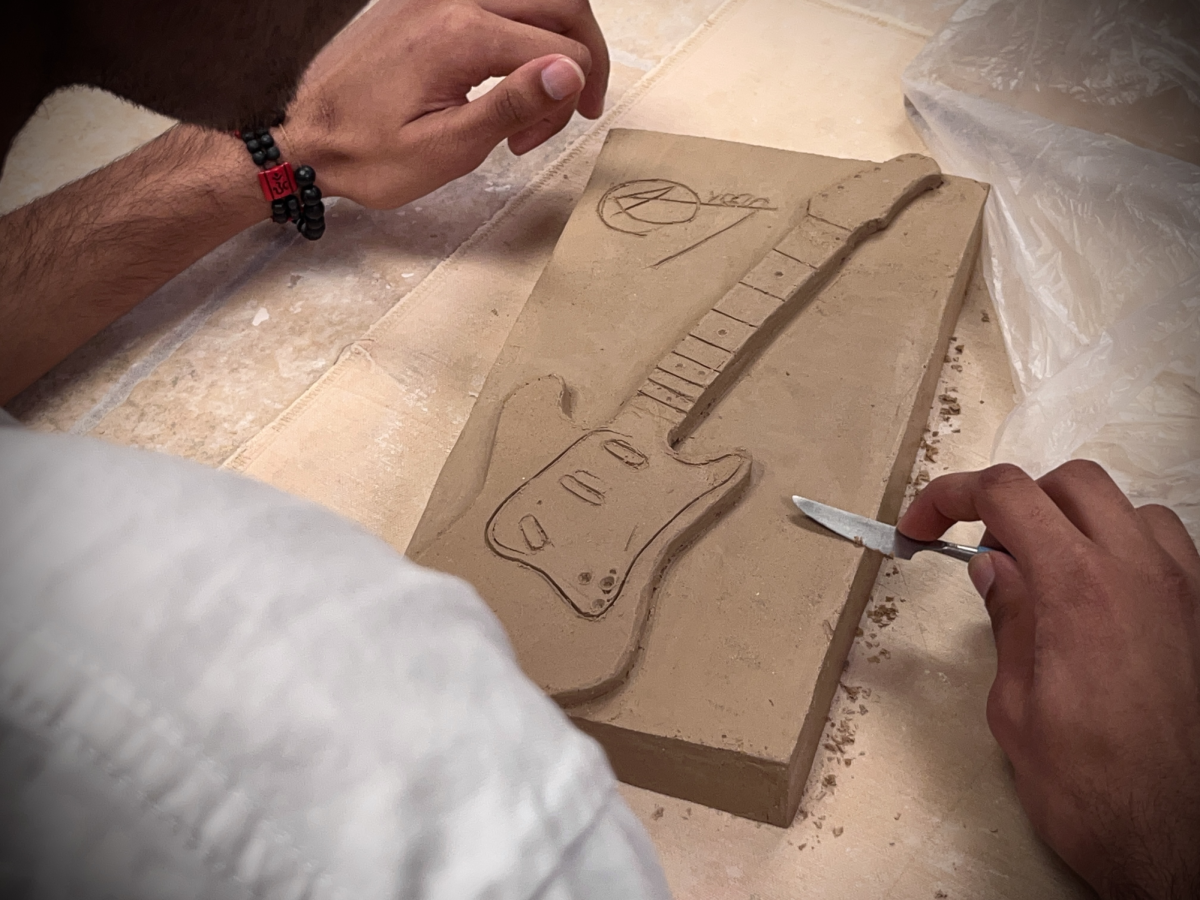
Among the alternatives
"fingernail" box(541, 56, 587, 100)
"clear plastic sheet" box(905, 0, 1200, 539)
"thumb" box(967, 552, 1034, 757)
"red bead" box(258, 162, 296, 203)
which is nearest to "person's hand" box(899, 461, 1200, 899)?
"thumb" box(967, 552, 1034, 757)

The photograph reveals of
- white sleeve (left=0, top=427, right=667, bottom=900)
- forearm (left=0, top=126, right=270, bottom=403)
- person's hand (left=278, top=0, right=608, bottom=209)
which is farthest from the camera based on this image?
person's hand (left=278, top=0, right=608, bottom=209)

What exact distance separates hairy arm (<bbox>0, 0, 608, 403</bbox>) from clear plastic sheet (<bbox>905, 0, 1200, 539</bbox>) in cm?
78

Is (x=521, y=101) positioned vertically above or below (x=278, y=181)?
above

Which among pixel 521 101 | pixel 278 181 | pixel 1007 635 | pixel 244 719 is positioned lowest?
pixel 1007 635

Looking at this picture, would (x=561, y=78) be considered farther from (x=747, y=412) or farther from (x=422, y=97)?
(x=747, y=412)

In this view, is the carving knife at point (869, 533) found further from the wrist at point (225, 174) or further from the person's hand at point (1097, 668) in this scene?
the wrist at point (225, 174)

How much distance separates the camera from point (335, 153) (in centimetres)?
186

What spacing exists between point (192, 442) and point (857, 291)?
1088mm

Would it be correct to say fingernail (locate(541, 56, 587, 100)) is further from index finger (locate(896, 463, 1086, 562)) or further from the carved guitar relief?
index finger (locate(896, 463, 1086, 562))

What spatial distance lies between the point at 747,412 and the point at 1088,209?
0.77 m

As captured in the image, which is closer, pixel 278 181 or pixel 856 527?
pixel 856 527

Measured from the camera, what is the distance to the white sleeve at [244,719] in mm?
441

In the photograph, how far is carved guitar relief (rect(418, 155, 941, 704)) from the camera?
1250mm

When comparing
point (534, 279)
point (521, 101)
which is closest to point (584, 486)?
point (534, 279)
